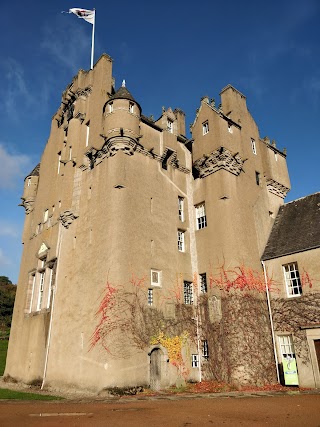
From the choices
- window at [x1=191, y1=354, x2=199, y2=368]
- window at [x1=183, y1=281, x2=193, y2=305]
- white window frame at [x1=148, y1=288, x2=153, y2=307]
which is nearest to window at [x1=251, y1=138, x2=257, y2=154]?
window at [x1=183, y1=281, x2=193, y2=305]

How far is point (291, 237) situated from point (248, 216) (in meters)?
3.33

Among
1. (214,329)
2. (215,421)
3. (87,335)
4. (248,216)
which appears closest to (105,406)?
(215,421)

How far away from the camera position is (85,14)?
1173 inches

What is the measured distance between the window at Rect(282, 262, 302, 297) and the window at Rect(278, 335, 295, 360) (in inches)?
107

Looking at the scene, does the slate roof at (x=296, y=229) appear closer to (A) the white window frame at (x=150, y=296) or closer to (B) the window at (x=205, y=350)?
(B) the window at (x=205, y=350)

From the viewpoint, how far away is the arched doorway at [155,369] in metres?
19.6

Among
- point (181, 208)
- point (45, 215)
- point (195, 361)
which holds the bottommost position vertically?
point (195, 361)

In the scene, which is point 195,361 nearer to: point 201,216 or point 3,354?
point 201,216

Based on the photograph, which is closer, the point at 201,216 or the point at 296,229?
the point at 296,229

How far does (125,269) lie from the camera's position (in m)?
20.2

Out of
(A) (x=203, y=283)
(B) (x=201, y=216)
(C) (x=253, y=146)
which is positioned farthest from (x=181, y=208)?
(C) (x=253, y=146)

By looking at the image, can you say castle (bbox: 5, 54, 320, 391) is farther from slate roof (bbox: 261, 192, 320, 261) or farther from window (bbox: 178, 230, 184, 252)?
slate roof (bbox: 261, 192, 320, 261)

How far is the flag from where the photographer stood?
95.6 feet

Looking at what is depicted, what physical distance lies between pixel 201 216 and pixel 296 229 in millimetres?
6990
